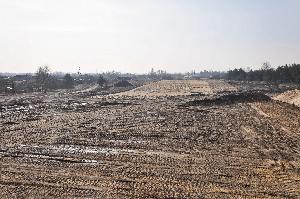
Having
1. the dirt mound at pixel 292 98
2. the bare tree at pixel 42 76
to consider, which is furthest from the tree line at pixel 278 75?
the bare tree at pixel 42 76

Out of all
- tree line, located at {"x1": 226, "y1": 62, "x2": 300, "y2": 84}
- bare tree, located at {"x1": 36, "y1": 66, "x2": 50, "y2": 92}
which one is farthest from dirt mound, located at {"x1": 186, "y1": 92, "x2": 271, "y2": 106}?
bare tree, located at {"x1": 36, "y1": 66, "x2": 50, "y2": 92}

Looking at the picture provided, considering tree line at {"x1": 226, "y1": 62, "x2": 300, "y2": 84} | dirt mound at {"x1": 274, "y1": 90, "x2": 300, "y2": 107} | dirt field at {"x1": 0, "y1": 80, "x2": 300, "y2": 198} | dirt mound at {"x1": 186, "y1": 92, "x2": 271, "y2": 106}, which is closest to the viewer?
dirt field at {"x1": 0, "y1": 80, "x2": 300, "y2": 198}

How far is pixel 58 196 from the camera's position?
12.0 m

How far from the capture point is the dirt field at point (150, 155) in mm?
12711

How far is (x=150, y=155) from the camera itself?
57.8 feet

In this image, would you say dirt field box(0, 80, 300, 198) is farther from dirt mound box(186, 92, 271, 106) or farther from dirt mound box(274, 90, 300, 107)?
dirt mound box(186, 92, 271, 106)

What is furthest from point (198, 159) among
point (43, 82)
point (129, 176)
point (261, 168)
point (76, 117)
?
point (43, 82)

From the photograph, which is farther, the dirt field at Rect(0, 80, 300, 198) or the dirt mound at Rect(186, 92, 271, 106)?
the dirt mound at Rect(186, 92, 271, 106)

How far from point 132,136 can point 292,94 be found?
90.4 ft

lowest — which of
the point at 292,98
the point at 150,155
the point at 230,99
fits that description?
the point at 150,155

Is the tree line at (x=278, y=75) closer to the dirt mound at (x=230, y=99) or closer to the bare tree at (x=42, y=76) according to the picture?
the dirt mound at (x=230, y=99)

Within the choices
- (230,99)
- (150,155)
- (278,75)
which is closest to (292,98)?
(230,99)

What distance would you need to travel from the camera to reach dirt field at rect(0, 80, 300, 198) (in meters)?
12.7

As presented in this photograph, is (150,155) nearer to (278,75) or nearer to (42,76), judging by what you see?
(42,76)
